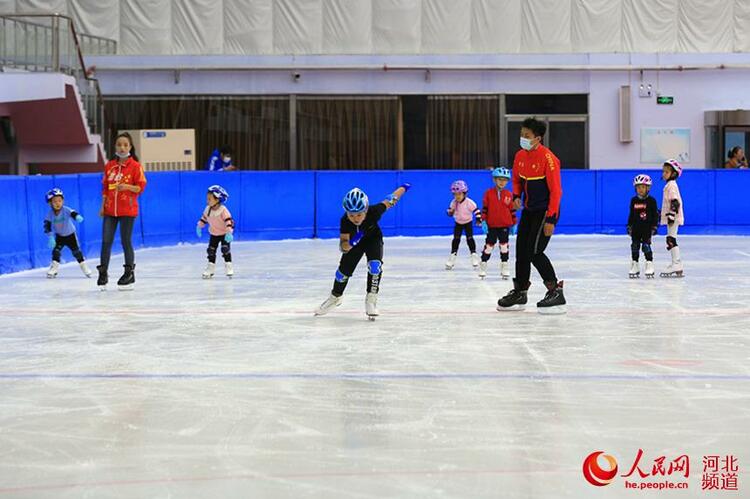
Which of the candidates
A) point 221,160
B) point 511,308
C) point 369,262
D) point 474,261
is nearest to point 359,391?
→ point 369,262

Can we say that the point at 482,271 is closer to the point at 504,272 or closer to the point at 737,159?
the point at 504,272

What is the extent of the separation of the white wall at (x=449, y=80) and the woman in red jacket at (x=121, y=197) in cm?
1844

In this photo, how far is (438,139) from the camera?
34250 millimetres

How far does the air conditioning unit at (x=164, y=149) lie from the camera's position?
29.7 m

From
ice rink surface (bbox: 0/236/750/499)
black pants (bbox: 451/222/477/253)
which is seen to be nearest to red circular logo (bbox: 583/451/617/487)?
ice rink surface (bbox: 0/236/750/499)

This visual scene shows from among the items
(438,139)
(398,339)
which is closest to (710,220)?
(438,139)

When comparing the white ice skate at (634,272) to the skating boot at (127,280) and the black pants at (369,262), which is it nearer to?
the black pants at (369,262)

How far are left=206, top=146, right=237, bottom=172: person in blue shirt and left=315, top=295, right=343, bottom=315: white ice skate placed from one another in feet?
55.1

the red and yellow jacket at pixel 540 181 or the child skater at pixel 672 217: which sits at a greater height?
the red and yellow jacket at pixel 540 181

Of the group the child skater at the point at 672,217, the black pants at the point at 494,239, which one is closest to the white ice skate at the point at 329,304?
the black pants at the point at 494,239

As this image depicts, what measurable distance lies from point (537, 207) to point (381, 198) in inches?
601

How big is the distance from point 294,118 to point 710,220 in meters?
10.7

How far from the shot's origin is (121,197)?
1552cm

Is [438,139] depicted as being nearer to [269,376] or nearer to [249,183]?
[249,183]
